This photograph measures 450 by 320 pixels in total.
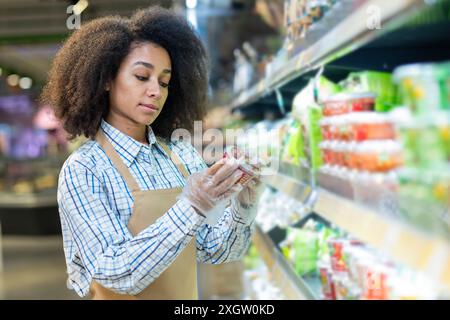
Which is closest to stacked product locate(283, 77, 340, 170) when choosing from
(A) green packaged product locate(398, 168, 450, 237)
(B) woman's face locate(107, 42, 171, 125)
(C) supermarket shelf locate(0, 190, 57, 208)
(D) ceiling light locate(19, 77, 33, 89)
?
(B) woman's face locate(107, 42, 171, 125)

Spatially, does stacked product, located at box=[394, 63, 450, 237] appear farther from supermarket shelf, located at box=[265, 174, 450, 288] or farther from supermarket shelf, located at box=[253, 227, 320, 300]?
supermarket shelf, located at box=[253, 227, 320, 300]

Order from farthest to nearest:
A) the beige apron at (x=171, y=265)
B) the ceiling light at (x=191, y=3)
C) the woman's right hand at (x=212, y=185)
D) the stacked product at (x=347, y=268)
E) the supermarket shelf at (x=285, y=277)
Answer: the ceiling light at (x=191, y=3) < the supermarket shelf at (x=285, y=277) < the stacked product at (x=347, y=268) < the beige apron at (x=171, y=265) < the woman's right hand at (x=212, y=185)

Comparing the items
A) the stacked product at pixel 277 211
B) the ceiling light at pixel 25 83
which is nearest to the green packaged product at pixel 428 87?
the stacked product at pixel 277 211

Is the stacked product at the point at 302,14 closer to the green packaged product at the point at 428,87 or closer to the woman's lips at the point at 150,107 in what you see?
the woman's lips at the point at 150,107

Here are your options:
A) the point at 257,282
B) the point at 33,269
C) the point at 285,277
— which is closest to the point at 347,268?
the point at 285,277

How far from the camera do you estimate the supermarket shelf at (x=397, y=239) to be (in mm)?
910

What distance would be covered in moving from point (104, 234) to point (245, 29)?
4.50m

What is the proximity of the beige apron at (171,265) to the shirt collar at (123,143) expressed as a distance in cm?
1

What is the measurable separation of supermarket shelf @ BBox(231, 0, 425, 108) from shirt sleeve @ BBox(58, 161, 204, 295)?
44 centimetres

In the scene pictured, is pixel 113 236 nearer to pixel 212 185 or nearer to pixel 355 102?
pixel 212 185

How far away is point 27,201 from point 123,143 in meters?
7.79

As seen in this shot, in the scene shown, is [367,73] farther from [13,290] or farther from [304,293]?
[13,290]

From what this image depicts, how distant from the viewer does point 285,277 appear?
253 centimetres

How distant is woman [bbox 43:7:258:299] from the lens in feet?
4.10
